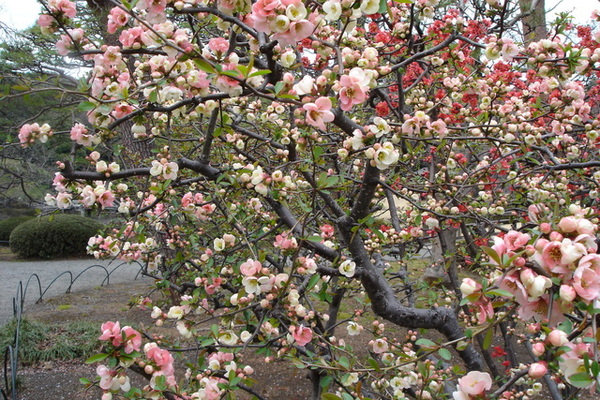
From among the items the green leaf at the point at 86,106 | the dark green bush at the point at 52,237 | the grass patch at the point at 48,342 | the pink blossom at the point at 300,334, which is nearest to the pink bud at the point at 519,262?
the pink blossom at the point at 300,334

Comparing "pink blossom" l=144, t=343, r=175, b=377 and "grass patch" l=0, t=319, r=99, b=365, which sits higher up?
"pink blossom" l=144, t=343, r=175, b=377

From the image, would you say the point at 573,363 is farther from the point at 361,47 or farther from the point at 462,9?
the point at 462,9

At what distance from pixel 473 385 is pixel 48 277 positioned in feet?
30.3

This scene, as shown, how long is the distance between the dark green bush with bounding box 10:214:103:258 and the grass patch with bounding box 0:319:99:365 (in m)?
6.59

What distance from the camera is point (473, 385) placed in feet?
2.78

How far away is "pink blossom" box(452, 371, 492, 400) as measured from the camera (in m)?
0.84

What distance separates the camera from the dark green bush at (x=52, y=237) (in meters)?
10.3

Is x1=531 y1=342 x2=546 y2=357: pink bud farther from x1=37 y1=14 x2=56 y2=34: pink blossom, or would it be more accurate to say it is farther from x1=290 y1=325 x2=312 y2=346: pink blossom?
x1=37 y1=14 x2=56 y2=34: pink blossom

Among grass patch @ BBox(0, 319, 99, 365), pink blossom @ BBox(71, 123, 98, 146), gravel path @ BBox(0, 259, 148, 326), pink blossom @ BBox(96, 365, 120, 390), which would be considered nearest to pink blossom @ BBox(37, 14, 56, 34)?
pink blossom @ BBox(71, 123, 98, 146)

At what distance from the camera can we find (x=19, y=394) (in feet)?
10.9

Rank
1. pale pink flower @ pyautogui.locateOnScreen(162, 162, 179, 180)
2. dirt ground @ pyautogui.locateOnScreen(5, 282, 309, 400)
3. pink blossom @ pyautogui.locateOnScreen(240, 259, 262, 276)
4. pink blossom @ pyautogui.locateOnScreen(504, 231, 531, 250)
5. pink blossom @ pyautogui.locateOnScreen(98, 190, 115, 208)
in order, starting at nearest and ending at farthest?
pink blossom @ pyautogui.locateOnScreen(504, 231, 531, 250), pink blossom @ pyautogui.locateOnScreen(240, 259, 262, 276), pale pink flower @ pyautogui.locateOnScreen(162, 162, 179, 180), pink blossom @ pyautogui.locateOnScreen(98, 190, 115, 208), dirt ground @ pyautogui.locateOnScreen(5, 282, 309, 400)

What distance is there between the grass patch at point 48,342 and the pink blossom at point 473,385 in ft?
13.9

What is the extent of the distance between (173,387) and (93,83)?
106 centimetres

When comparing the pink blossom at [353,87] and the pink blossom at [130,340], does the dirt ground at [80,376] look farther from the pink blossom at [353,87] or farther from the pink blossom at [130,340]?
the pink blossom at [353,87]
